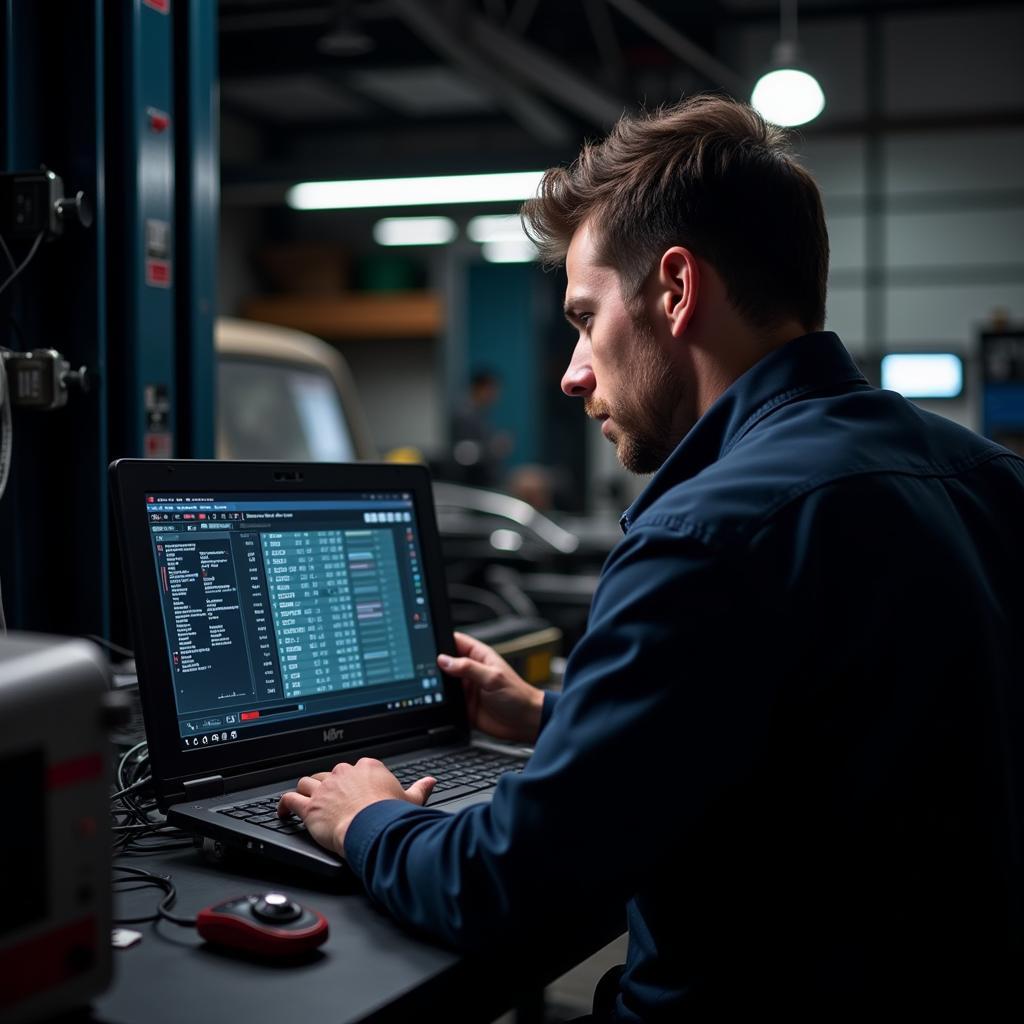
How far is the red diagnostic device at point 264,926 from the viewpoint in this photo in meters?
0.89

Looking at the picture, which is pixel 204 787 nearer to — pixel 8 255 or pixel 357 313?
pixel 8 255

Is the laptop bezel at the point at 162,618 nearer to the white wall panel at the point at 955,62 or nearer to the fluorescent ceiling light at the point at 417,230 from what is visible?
the white wall panel at the point at 955,62

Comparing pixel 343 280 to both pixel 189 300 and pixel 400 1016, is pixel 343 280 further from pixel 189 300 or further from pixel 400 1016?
pixel 400 1016

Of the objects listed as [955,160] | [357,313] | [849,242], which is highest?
[955,160]

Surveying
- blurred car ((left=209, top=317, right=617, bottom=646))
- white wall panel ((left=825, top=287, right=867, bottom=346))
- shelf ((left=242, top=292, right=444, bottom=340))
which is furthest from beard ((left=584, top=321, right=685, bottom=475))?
shelf ((left=242, top=292, right=444, bottom=340))

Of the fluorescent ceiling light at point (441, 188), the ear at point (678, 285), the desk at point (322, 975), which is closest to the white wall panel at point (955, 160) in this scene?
the fluorescent ceiling light at point (441, 188)

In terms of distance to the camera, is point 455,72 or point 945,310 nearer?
point 945,310

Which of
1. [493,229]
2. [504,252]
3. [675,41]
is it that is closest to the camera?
[675,41]

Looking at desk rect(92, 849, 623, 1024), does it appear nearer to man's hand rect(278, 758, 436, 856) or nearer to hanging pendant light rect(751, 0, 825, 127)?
man's hand rect(278, 758, 436, 856)

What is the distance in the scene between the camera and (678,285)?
1.14 meters

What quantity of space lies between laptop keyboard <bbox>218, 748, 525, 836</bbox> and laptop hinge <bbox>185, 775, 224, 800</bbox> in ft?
0.12

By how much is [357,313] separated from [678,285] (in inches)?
355

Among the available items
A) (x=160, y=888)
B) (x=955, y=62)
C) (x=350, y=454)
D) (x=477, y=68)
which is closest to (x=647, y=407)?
(x=160, y=888)

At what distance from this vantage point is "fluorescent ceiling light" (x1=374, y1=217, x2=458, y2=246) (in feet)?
32.8
